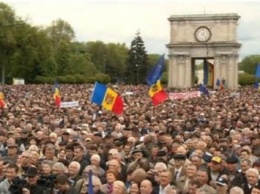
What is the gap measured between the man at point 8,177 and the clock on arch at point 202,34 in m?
72.6

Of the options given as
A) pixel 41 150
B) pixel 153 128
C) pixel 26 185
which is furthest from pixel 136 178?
pixel 153 128

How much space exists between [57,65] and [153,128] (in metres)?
87.5

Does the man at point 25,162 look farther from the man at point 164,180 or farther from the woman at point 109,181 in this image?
the man at point 164,180

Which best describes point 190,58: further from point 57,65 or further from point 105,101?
point 105,101

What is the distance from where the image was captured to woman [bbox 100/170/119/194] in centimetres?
996

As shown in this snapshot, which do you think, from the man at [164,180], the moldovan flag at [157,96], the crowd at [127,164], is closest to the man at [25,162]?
the crowd at [127,164]

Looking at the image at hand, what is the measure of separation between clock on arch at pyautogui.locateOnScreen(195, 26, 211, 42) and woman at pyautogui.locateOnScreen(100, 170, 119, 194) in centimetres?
7233

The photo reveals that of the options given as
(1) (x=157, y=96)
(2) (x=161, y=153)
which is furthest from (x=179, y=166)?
(1) (x=157, y=96)

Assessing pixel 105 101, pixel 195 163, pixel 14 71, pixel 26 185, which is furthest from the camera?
pixel 14 71

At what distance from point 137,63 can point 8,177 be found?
306 ft

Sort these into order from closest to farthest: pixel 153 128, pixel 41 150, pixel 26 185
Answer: pixel 26 185
pixel 41 150
pixel 153 128

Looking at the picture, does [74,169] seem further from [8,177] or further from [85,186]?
[8,177]

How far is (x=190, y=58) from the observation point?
8344cm

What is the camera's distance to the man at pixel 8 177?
9992 millimetres
